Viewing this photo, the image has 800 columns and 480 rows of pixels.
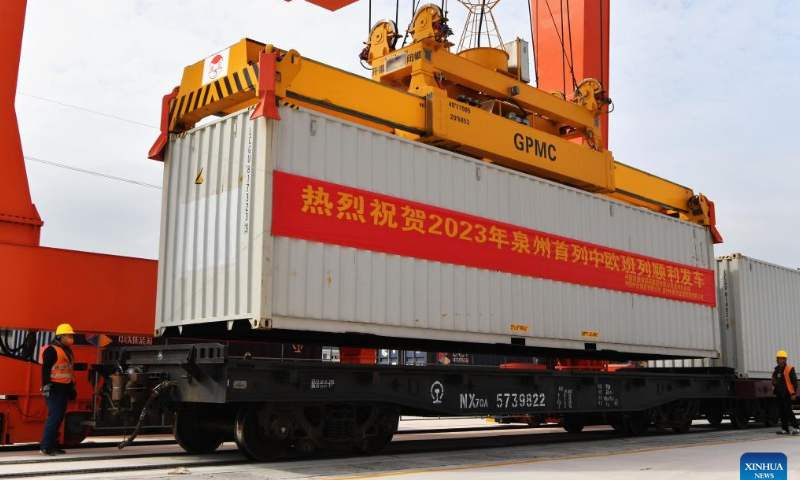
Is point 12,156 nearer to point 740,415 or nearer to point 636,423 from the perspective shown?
point 636,423

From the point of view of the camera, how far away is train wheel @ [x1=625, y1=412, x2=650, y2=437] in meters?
12.7

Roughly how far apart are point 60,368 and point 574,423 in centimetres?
868

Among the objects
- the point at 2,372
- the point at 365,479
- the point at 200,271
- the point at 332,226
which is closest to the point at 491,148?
the point at 332,226

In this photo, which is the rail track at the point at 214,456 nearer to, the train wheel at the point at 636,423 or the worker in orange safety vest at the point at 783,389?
the train wheel at the point at 636,423

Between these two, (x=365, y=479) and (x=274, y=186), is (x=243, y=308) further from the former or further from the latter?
(x=365, y=479)

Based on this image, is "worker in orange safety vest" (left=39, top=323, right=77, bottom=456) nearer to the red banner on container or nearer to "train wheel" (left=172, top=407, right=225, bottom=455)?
"train wheel" (left=172, top=407, right=225, bottom=455)

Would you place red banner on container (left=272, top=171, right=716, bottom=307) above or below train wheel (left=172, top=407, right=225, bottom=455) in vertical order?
above

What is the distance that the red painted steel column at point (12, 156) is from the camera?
9070 millimetres

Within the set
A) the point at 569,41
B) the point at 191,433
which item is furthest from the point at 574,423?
the point at 569,41

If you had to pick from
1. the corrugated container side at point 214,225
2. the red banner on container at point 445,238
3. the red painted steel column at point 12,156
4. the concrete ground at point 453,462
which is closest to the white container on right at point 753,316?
the red banner on container at point 445,238

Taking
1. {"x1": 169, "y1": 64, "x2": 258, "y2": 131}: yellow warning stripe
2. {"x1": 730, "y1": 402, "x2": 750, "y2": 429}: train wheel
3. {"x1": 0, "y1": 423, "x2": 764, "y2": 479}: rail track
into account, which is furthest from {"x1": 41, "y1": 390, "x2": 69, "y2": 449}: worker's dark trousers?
{"x1": 730, "y1": 402, "x2": 750, "y2": 429}: train wheel

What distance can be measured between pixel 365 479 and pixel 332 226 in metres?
2.80

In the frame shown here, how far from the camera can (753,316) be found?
15.0m

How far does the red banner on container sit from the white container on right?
2401mm
